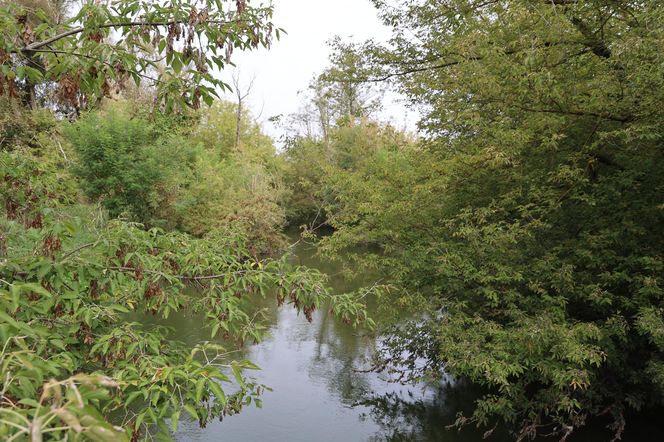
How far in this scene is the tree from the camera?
4.57 metres

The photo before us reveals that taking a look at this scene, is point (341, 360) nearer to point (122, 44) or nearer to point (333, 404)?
point (333, 404)

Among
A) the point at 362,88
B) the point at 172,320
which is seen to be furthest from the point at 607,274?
the point at 172,320

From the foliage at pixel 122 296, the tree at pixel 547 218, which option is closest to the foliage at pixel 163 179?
the tree at pixel 547 218

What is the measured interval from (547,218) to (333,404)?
4112mm

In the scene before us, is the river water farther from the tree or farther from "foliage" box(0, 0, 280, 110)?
"foliage" box(0, 0, 280, 110)

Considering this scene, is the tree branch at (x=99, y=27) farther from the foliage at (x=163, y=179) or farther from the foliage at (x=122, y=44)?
the foliage at (x=163, y=179)

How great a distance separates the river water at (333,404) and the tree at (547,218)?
86 centimetres

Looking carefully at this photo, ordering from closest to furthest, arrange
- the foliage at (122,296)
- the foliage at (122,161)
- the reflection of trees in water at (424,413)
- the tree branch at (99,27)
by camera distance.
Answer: the foliage at (122,296) → the tree branch at (99,27) → the reflection of trees in water at (424,413) → the foliage at (122,161)

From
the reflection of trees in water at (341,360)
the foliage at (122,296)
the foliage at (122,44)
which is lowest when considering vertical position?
the reflection of trees in water at (341,360)

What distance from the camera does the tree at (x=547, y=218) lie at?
4566 mm

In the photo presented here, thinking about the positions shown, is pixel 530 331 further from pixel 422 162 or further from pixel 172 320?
pixel 172 320

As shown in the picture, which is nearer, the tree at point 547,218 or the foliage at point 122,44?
the foliage at point 122,44

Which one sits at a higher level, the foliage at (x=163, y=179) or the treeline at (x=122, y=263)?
the foliage at (x=163, y=179)

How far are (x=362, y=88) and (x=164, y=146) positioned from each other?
7146 mm
